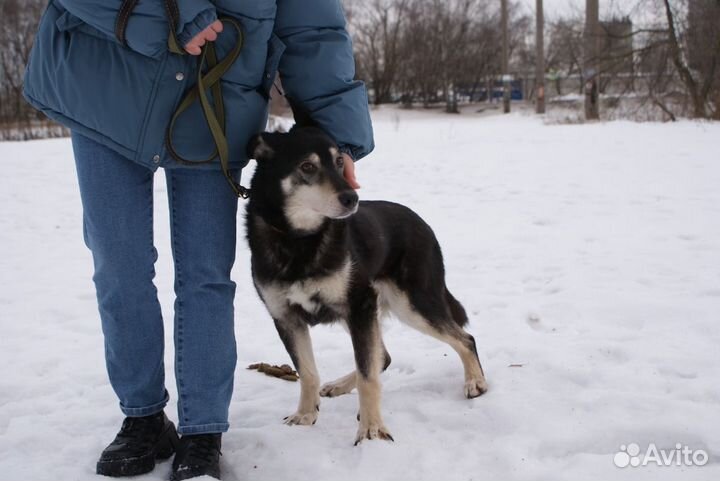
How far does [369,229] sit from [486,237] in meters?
3.14

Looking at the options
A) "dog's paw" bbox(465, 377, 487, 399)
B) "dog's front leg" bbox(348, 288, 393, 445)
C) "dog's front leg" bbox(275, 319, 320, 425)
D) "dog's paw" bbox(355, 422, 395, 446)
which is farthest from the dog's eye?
"dog's paw" bbox(465, 377, 487, 399)

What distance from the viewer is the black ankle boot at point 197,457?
2180mm

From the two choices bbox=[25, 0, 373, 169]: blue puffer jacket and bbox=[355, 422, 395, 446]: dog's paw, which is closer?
bbox=[25, 0, 373, 169]: blue puffer jacket

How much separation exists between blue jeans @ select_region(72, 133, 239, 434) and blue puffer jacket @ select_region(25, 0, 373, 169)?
0.12 metres

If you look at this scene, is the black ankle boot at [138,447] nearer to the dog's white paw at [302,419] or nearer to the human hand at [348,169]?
the dog's white paw at [302,419]

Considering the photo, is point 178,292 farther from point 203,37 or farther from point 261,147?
point 203,37

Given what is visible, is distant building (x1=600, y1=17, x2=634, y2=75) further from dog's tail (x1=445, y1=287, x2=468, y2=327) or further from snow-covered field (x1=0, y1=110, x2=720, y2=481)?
dog's tail (x1=445, y1=287, x2=468, y2=327)

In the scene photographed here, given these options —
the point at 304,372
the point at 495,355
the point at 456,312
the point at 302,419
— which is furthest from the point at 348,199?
the point at 495,355

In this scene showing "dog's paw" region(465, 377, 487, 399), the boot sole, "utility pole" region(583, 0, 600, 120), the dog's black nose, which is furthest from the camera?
"utility pole" region(583, 0, 600, 120)

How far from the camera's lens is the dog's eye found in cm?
239

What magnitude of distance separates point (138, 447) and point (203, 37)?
140 centimetres

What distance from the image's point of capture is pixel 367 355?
2545 mm

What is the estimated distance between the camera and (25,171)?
9.80 metres

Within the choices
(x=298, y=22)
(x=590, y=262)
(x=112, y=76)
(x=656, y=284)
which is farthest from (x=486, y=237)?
(x=112, y=76)
